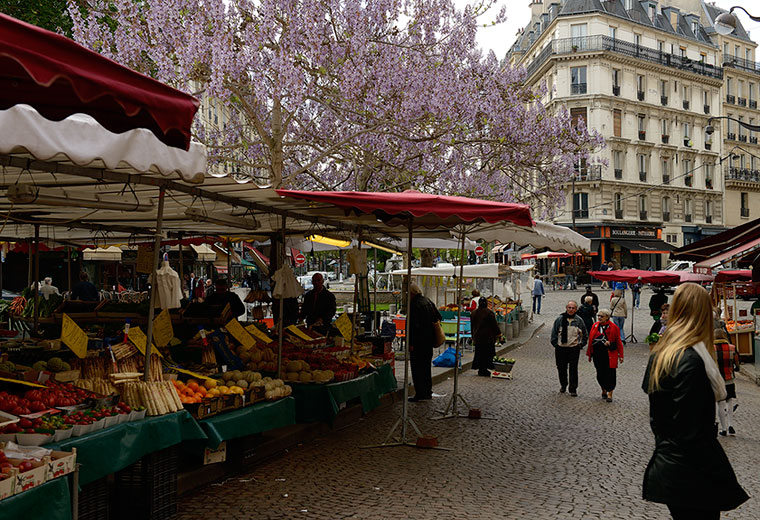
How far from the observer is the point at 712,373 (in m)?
3.89

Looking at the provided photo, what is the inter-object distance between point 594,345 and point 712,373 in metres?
8.76

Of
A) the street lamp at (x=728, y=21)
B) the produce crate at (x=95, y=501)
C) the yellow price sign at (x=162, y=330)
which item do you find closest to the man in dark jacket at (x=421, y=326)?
the yellow price sign at (x=162, y=330)

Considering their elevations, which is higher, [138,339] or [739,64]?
[739,64]

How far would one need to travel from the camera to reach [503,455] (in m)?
8.25

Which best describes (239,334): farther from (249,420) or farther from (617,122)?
(617,122)

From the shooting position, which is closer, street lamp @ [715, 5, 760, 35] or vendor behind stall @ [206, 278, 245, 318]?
street lamp @ [715, 5, 760, 35]

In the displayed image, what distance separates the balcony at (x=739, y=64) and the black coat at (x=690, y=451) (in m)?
74.9

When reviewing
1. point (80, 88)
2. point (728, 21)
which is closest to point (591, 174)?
point (728, 21)

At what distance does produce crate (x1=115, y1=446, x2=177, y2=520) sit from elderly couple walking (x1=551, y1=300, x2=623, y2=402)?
8.23m

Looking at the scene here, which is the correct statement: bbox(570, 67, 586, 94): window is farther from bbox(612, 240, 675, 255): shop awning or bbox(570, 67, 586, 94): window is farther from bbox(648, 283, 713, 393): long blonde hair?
bbox(648, 283, 713, 393): long blonde hair

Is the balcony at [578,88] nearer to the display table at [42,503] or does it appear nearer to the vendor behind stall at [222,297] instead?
the vendor behind stall at [222,297]

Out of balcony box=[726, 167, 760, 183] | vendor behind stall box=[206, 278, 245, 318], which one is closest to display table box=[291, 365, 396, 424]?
vendor behind stall box=[206, 278, 245, 318]

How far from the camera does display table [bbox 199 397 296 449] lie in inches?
255

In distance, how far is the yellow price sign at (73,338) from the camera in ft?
21.6
